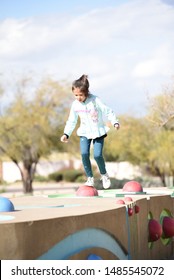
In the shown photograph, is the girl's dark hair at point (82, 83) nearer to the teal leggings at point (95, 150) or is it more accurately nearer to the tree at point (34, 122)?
the teal leggings at point (95, 150)

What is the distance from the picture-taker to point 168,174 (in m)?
46.0

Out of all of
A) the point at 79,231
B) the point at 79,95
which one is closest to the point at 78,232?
the point at 79,231

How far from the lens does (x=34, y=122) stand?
39.5 m

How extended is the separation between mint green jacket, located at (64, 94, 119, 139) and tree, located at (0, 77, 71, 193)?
27.3 m

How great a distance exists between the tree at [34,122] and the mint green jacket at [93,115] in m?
27.3

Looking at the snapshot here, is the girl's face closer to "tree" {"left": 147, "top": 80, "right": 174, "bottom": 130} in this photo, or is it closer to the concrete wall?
the concrete wall

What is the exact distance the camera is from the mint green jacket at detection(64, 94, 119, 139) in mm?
11430

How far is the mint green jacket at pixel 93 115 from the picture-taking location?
11430 mm

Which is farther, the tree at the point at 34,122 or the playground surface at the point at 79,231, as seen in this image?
the tree at the point at 34,122

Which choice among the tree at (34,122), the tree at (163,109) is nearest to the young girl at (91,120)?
the tree at (163,109)

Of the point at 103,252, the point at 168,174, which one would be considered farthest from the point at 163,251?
the point at 168,174

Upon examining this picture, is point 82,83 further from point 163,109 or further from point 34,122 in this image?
point 34,122

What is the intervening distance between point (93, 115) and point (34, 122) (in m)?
28.2
